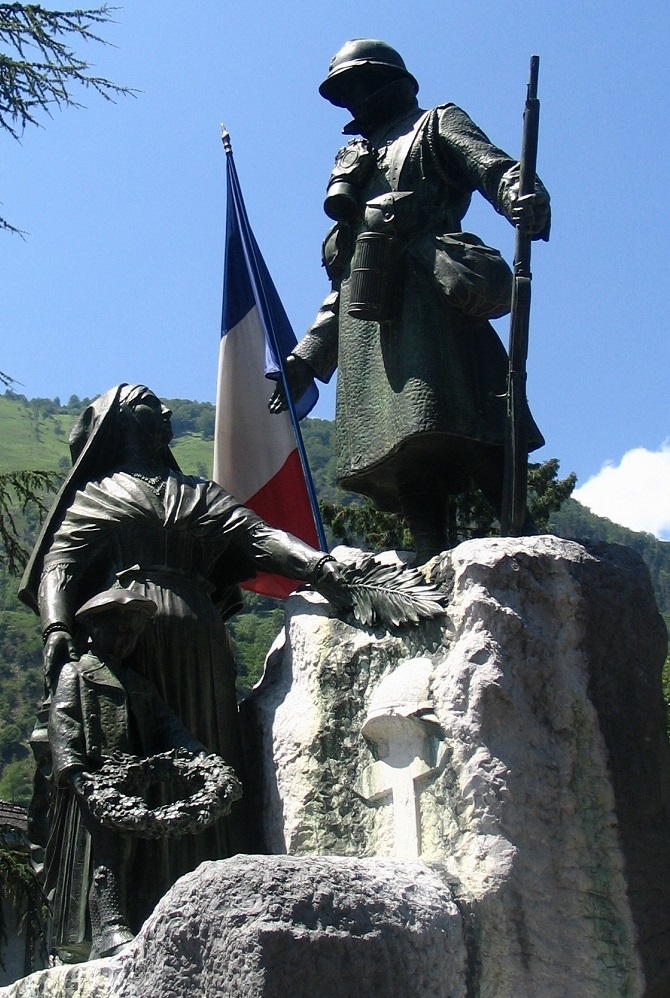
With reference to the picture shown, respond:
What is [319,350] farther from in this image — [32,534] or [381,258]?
[32,534]

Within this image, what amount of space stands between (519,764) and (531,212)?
2.01 m

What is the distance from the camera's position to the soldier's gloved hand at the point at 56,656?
16.1 feet

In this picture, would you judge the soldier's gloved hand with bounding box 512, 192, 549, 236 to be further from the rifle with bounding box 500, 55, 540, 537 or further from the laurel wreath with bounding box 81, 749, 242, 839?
the laurel wreath with bounding box 81, 749, 242, 839

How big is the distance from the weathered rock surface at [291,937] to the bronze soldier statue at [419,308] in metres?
1.83

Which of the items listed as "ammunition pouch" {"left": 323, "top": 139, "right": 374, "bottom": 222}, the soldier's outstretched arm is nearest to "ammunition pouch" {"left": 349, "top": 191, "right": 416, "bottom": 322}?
"ammunition pouch" {"left": 323, "top": 139, "right": 374, "bottom": 222}

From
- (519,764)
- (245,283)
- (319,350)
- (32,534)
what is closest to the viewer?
(519,764)

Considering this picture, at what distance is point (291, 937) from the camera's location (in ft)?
10.8

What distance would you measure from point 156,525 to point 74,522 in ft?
1.15

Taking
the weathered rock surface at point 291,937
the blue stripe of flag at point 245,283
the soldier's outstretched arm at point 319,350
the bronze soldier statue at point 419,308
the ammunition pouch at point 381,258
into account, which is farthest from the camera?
the blue stripe of flag at point 245,283

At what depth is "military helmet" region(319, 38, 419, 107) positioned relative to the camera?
5.93m

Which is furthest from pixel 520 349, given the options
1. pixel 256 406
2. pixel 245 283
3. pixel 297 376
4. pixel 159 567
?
pixel 245 283

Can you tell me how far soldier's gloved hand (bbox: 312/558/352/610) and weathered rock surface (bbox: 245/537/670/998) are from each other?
0.19 metres

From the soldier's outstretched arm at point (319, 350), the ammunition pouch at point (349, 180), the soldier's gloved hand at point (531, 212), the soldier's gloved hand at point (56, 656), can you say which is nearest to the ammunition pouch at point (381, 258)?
the ammunition pouch at point (349, 180)

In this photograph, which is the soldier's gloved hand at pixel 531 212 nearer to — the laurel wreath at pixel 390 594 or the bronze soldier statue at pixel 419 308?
the bronze soldier statue at pixel 419 308
